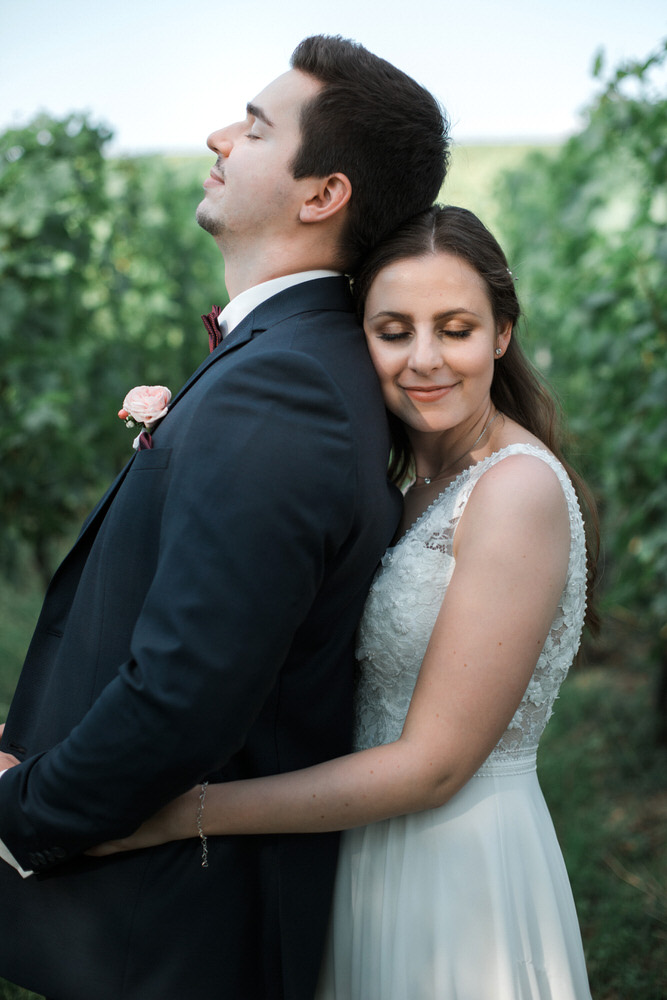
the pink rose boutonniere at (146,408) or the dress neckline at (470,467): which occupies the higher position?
the pink rose boutonniere at (146,408)

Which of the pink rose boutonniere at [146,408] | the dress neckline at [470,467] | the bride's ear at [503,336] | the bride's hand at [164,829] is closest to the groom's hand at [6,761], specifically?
the bride's hand at [164,829]

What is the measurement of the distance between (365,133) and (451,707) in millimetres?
1205

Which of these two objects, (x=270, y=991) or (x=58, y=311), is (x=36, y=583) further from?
(x=270, y=991)

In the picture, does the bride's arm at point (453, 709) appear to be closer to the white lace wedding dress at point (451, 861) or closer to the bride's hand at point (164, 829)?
the bride's hand at point (164, 829)

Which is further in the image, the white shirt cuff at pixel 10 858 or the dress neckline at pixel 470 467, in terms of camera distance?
the dress neckline at pixel 470 467

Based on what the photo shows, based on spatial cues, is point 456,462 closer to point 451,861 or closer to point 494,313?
point 494,313

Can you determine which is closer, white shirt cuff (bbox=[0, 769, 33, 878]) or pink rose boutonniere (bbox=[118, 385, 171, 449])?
white shirt cuff (bbox=[0, 769, 33, 878])

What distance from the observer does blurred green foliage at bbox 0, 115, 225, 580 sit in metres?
4.60

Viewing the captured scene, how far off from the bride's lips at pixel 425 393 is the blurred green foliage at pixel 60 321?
271 cm

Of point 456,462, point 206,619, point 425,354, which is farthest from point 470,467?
point 206,619

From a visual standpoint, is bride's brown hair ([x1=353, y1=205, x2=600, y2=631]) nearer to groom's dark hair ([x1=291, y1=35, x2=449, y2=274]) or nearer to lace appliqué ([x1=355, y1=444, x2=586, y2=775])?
groom's dark hair ([x1=291, y1=35, x2=449, y2=274])

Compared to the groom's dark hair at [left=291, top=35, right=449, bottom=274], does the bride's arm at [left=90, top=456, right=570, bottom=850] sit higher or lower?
lower

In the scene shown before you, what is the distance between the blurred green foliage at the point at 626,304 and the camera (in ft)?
13.4

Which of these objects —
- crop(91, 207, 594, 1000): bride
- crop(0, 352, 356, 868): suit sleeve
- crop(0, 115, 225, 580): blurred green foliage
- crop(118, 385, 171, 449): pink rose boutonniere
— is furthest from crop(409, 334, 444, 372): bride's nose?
crop(0, 115, 225, 580): blurred green foliage
